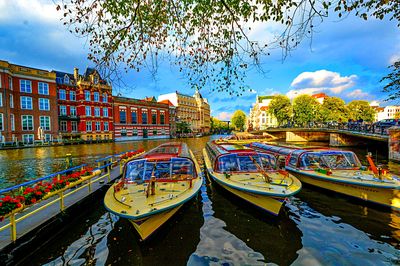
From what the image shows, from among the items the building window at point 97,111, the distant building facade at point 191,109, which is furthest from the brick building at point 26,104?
the distant building facade at point 191,109

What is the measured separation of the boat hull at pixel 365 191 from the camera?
848cm

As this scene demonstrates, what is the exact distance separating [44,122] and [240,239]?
169ft

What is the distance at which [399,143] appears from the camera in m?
19.8

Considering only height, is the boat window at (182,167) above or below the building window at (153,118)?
below

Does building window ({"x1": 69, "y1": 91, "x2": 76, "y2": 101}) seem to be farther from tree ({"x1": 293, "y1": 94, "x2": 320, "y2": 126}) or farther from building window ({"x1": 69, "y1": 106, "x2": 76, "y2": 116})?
tree ({"x1": 293, "y1": 94, "x2": 320, "y2": 126})

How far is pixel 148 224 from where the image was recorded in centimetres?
589

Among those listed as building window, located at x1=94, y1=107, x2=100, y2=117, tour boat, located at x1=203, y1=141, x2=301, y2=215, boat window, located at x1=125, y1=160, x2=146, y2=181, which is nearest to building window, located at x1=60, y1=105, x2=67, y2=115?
building window, located at x1=94, y1=107, x2=100, y2=117

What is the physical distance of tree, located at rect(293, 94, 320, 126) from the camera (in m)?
57.8

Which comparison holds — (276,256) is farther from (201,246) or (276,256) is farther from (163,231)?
(163,231)

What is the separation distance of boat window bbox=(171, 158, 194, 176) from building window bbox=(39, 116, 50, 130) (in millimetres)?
47480

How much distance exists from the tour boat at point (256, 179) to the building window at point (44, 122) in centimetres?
4774

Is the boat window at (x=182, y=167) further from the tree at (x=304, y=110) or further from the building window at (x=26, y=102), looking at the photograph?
the tree at (x=304, y=110)

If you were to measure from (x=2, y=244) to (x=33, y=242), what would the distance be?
0.74m

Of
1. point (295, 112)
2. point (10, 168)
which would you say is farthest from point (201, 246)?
point (295, 112)
